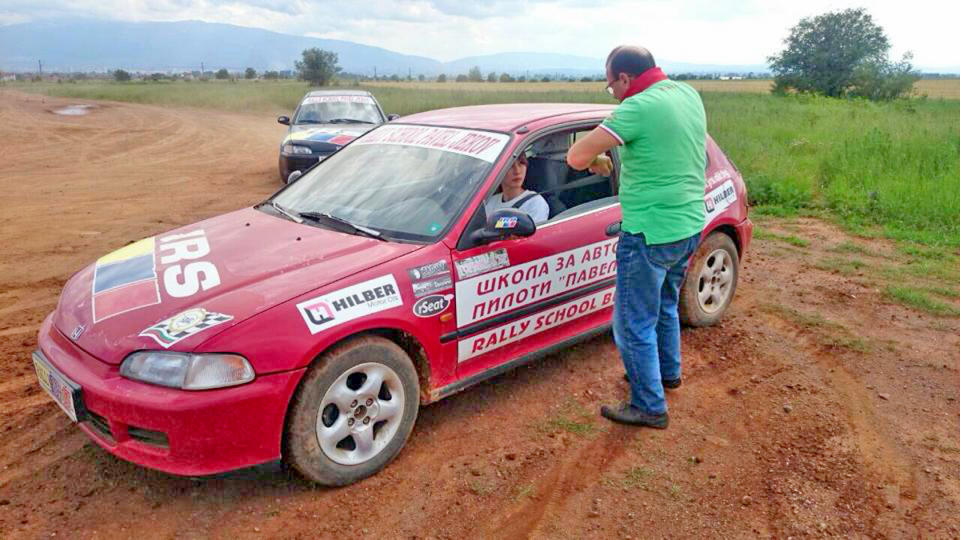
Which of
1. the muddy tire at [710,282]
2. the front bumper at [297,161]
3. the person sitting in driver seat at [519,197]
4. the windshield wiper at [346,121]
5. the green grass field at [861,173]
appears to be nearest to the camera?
the person sitting in driver seat at [519,197]

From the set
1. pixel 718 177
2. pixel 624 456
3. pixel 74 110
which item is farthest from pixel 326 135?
pixel 74 110

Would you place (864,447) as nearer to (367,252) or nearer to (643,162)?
(643,162)

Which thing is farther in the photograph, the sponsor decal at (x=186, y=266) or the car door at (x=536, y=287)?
the car door at (x=536, y=287)

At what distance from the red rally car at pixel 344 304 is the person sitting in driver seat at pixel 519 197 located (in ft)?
0.28

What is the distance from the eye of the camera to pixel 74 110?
26188 millimetres

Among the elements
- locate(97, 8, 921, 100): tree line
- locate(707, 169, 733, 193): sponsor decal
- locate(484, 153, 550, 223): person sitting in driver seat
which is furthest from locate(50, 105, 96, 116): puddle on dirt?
locate(97, 8, 921, 100): tree line

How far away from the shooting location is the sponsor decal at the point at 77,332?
2986mm

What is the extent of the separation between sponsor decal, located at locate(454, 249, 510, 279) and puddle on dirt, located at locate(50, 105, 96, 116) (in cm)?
2645

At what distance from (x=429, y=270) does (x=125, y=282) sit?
146cm

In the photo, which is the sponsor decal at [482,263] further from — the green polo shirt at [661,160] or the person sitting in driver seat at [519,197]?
the green polo shirt at [661,160]

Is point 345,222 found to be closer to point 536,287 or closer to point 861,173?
point 536,287

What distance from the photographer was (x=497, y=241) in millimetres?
3518

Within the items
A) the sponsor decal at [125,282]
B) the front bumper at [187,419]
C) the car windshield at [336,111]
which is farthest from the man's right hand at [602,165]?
the car windshield at [336,111]

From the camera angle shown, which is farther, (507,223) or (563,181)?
(563,181)
